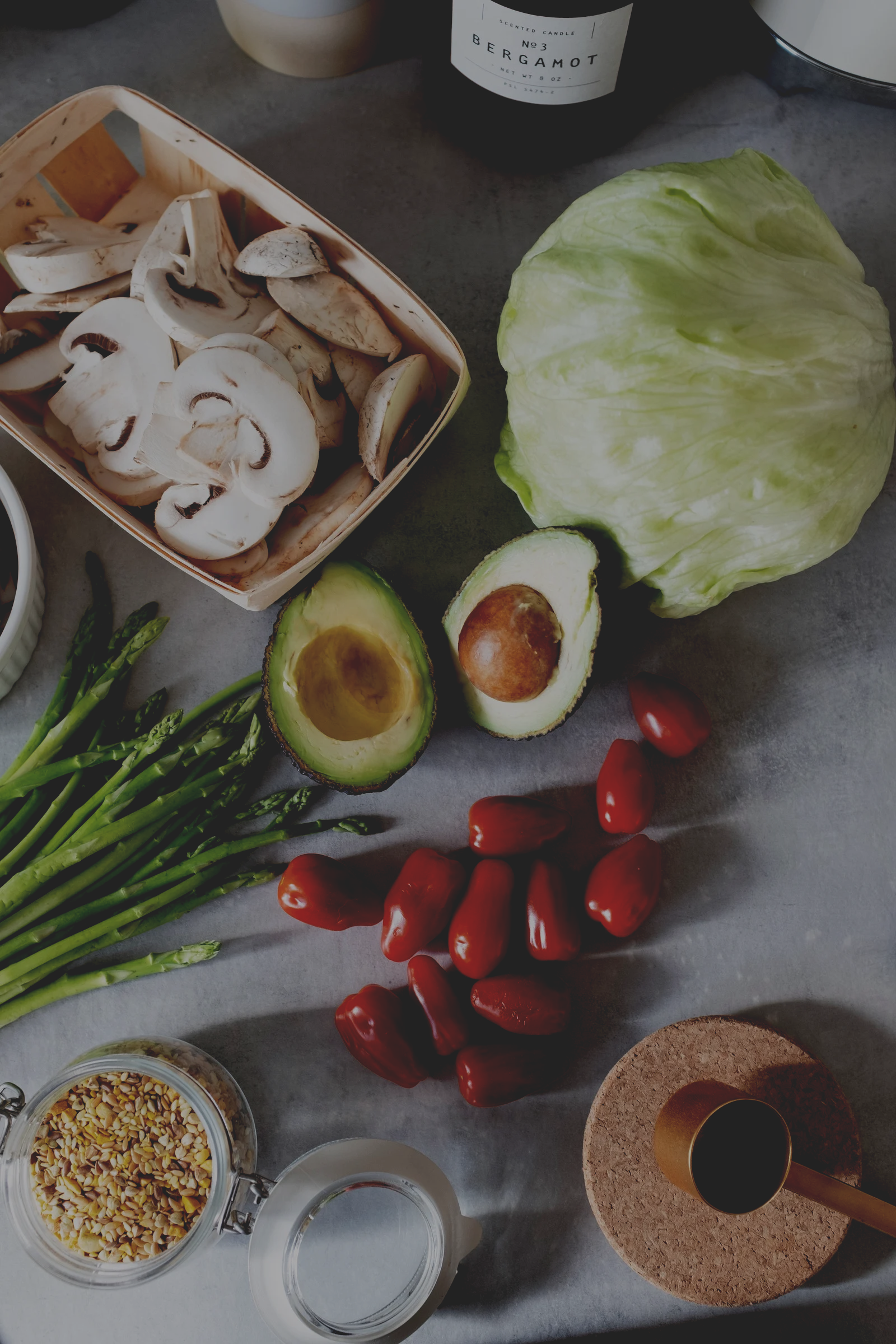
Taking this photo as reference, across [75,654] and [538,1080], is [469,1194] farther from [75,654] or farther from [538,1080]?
[75,654]

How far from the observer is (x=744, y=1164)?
48.5 inches

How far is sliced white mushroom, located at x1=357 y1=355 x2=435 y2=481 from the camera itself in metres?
1.23

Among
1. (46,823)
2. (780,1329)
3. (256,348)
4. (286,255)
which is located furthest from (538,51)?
(780,1329)

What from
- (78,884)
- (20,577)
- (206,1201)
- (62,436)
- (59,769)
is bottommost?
(206,1201)

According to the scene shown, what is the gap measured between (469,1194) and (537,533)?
2.96 ft

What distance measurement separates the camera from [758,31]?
1.41m

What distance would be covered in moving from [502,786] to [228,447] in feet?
1.94

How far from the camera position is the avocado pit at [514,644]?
1217 millimetres

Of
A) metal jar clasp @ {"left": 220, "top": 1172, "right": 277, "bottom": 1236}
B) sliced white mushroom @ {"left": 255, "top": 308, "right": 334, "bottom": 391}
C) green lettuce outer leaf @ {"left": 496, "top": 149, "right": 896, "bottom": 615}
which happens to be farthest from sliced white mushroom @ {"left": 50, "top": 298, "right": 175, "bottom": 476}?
metal jar clasp @ {"left": 220, "top": 1172, "right": 277, "bottom": 1236}

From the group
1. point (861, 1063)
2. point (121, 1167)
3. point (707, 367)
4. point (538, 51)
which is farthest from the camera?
point (861, 1063)

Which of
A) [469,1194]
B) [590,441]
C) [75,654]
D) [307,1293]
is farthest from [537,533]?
[307,1293]

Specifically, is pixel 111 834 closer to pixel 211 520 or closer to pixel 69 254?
pixel 211 520

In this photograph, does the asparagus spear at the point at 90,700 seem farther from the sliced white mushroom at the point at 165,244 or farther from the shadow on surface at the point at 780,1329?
the shadow on surface at the point at 780,1329

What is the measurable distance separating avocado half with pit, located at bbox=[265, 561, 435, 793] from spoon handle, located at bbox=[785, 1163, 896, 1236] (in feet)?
2.34
